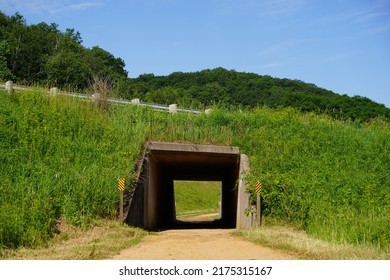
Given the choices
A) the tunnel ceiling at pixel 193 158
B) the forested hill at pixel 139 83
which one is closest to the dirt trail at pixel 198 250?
the tunnel ceiling at pixel 193 158

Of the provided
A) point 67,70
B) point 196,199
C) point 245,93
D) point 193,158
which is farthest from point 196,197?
point 193,158

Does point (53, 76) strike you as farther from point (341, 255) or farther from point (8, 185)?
point (341, 255)

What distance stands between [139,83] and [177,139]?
158 ft

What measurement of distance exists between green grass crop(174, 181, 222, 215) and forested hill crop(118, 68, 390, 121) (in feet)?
25.5

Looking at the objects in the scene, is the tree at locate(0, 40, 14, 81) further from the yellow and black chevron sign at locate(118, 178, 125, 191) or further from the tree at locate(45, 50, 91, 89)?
the yellow and black chevron sign at locate(118, 178, 125, 191)

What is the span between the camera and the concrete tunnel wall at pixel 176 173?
17797 millimetres

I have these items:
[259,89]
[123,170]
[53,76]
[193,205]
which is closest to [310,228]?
[123,170]

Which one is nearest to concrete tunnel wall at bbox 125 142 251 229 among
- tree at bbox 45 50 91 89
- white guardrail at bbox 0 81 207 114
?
white guardrail at bbox 0 81 207 114

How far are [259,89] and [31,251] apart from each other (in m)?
57.2

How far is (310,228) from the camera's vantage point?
45.3 ft

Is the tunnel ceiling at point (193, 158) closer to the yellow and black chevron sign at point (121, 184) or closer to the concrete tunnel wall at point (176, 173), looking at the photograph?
the concrete tunnel wall at point (176, 173)

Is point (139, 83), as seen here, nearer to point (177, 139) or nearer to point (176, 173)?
point (176, 173)

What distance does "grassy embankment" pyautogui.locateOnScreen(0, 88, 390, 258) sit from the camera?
1276 centimetres

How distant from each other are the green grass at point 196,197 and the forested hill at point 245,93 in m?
7.78
